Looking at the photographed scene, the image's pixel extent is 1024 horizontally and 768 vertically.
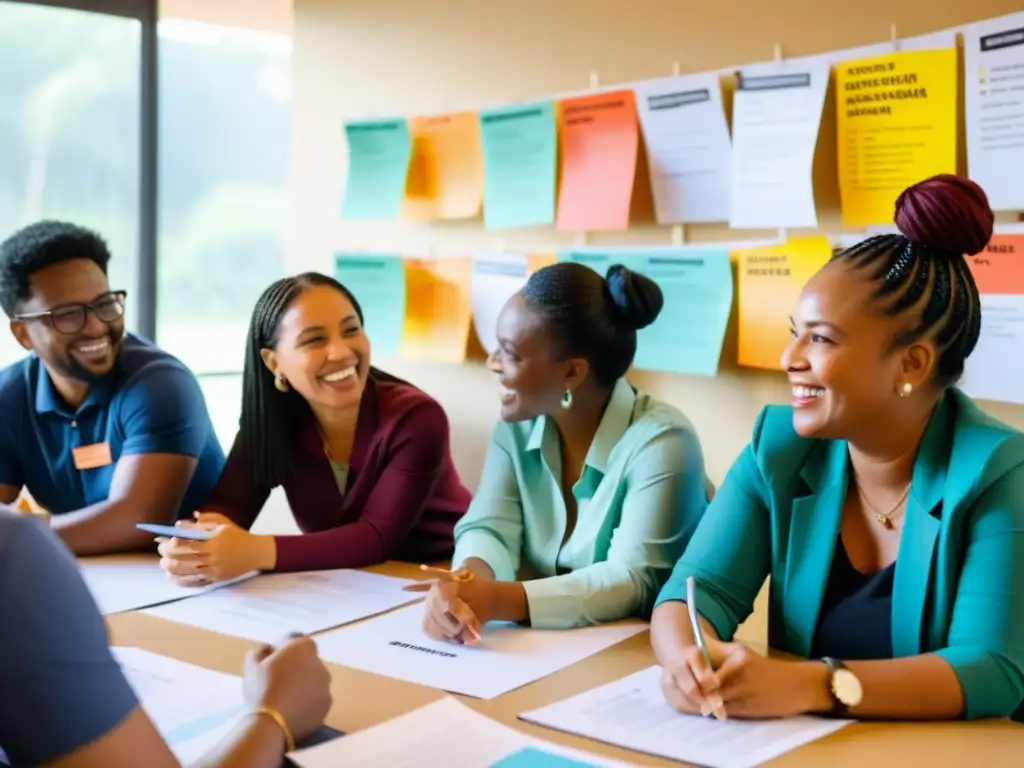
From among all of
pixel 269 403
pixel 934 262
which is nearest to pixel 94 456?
pixel 269 403

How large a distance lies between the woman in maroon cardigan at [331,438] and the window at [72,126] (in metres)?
1.39

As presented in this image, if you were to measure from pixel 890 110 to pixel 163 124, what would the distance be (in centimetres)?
226

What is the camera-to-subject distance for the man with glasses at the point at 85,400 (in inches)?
84.0

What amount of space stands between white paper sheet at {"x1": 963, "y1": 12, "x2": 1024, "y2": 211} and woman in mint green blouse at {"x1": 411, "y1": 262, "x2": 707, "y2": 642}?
55 centimetres

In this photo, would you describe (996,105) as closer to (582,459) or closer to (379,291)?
(582,459)

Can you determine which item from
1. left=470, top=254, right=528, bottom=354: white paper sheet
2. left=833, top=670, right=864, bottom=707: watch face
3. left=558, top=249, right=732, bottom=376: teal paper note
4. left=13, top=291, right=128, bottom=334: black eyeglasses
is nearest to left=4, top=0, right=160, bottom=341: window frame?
left=13, top=291, right=128, bottom=334: black eyeglasses

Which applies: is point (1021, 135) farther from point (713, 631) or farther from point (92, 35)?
point (92, 35)

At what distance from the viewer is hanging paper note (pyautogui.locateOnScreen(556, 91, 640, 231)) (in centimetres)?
227

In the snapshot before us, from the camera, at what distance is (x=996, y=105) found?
1763mm

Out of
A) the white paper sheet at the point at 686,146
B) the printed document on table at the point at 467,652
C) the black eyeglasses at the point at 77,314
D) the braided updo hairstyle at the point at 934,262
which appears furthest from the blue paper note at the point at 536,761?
the black eyeglasses at the point at 77,314

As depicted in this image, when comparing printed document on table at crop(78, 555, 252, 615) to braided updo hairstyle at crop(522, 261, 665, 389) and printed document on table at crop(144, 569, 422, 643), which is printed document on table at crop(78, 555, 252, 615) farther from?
braided updo hairstyle at crop(522, 261, 665, 389)

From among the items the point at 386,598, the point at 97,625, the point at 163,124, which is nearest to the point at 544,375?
the point at 386,598

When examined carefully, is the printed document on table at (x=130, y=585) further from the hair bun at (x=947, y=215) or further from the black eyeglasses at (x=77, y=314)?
the hair bun at (x=947, y=215)

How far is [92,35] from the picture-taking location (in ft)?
10.8
